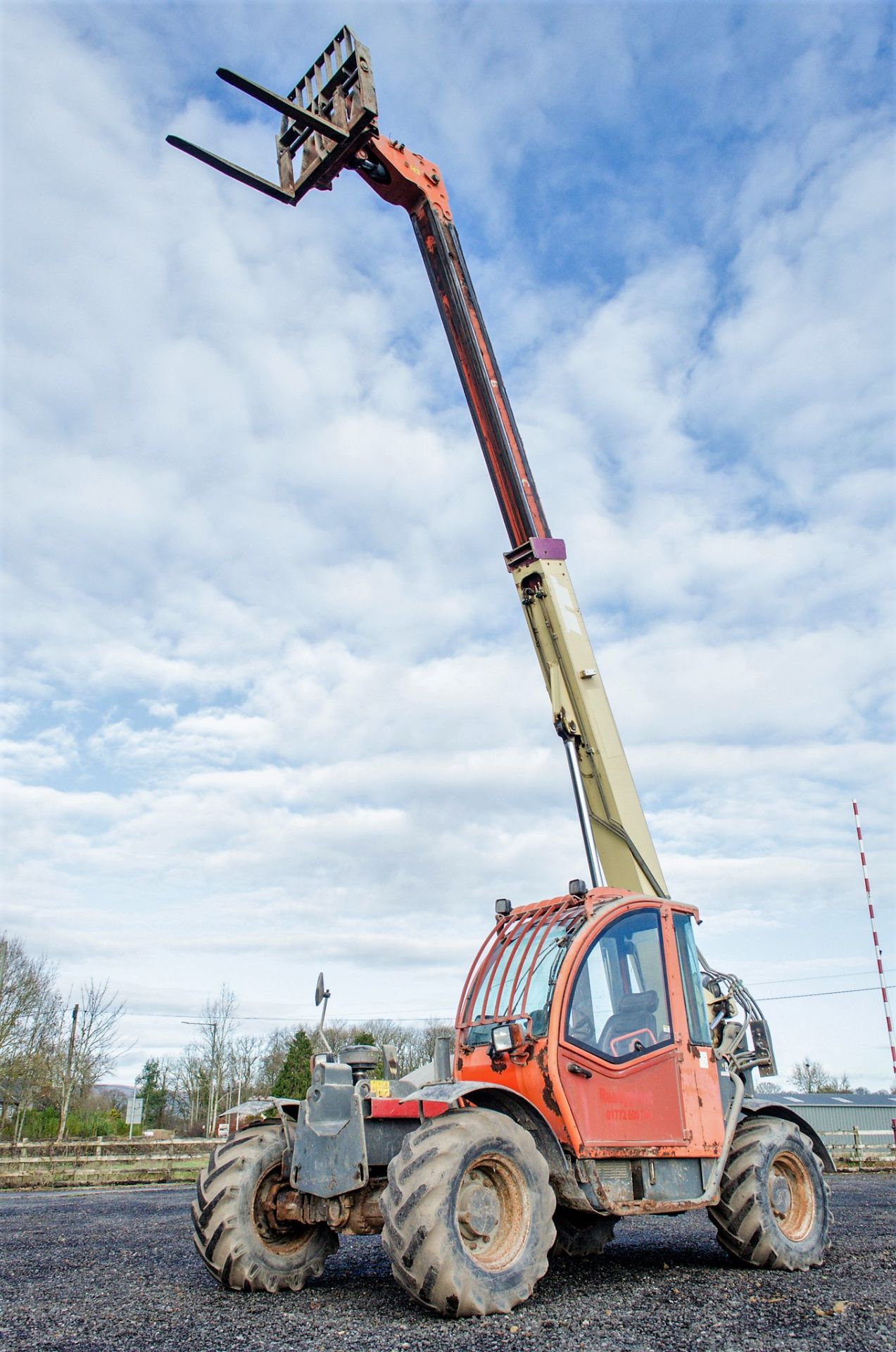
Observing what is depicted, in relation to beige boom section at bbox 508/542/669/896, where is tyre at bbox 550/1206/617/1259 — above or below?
below

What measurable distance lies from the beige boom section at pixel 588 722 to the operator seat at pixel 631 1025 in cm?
124

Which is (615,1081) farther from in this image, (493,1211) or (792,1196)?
(792,1196)

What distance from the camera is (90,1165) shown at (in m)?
22.0

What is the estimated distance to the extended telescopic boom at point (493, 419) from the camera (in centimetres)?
813

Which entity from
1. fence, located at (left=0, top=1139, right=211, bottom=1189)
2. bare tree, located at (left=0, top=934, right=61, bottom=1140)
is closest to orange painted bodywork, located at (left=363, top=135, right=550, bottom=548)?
fence, located at (left=0, top=1139, right=211, bottom=1189)

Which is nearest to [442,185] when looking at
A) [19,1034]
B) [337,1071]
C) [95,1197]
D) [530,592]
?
[530,592]

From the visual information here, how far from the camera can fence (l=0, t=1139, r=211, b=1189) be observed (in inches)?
770

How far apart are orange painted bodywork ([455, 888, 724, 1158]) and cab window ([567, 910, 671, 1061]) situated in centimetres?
6

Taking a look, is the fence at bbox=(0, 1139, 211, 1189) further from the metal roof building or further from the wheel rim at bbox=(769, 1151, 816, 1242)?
the metal roof building

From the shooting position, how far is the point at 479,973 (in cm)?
704

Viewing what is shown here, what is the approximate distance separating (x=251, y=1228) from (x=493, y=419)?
22.4ft

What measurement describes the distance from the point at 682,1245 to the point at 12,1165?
18.4 m

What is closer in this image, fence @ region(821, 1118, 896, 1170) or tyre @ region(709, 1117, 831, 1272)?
tyre @ region(709, 1117, 831, 1272)

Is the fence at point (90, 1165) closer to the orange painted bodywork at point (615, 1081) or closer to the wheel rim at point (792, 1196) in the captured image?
the orange painted bodywork at point (615, 1081)
